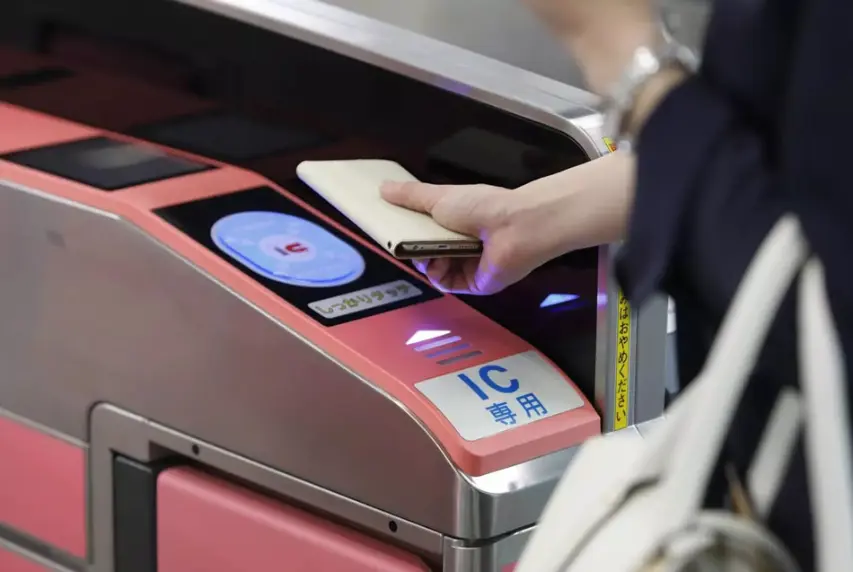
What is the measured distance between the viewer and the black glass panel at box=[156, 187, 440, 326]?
822mm

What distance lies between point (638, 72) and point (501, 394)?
376mm

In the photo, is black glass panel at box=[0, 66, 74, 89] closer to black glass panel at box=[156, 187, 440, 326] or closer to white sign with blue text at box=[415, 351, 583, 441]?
black glass panel at box=[156, 187, 440, 326]

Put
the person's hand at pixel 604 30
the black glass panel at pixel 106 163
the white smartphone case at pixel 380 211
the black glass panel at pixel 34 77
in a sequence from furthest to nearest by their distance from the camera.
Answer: the black glass panel at pixel 34 77
the black glass panel at pixel 106 163
the white smartphone case at pixel 380 211
the person's hand at pixel 604 30

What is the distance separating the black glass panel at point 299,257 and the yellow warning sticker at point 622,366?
0.14m

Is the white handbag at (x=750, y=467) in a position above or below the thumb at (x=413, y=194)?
below

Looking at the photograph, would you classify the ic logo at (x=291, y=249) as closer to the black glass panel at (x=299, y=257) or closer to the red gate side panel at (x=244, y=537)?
the black glass panel at (x=299, y=257)

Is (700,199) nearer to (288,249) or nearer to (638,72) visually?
(638,72)

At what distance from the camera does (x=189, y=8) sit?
0.96 metres

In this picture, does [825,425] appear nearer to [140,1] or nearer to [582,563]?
[582,563]

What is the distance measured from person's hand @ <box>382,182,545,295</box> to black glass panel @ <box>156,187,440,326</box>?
3 centimetres

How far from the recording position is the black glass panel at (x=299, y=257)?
822mm

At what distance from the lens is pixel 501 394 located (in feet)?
2.57

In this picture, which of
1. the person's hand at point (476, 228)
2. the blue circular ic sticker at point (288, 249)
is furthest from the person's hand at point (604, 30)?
the blue circular ic sticker at point (288, 249)

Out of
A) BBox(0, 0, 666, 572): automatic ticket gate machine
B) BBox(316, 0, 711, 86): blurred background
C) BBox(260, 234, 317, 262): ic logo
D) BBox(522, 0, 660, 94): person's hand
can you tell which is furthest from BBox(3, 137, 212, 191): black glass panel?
BBox(522, 0, 660, 94): person's hand
